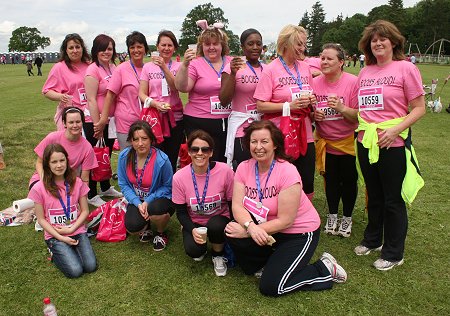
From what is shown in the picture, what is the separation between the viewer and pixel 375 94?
321 cm

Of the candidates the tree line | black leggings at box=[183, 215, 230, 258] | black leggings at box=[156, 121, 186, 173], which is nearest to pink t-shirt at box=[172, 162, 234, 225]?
black leggings at box=[183, 215, 230, 258]

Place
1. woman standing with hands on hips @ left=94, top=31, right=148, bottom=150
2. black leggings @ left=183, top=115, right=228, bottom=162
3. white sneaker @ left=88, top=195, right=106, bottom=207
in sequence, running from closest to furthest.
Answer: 1. black leggings @ left=183, top=115, right=228, bottom=162
2. woman standing with hands on hips @ left=94, top=31, right=148, bottom=150
3. white sneaker @ left=88, top=195, right=106, bottom=207

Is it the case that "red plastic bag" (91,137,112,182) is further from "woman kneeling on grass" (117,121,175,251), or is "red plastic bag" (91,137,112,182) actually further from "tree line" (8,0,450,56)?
"tree line" (8,0,450,56)

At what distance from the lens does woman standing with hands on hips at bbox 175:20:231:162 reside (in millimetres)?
3785

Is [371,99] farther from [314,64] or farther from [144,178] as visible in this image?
[144,178]

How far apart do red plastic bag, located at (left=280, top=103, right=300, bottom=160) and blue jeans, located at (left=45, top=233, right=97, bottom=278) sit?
82.4 inches

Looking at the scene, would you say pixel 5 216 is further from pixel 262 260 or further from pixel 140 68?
pixel 262 260

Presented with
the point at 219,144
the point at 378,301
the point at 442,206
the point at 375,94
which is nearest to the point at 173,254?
the point at 219,144

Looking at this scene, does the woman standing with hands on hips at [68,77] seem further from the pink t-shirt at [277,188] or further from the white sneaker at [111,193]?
the pink t-shirt at [277,188]

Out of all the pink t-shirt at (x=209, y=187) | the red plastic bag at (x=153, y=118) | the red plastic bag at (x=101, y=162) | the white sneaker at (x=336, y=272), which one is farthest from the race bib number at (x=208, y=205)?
the red plastic bag at (x=101, y=162)

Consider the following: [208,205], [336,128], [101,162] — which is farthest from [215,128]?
[101,162]

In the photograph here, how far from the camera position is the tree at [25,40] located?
104938mm

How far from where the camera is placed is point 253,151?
10.2ft

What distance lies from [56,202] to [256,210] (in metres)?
1.90
